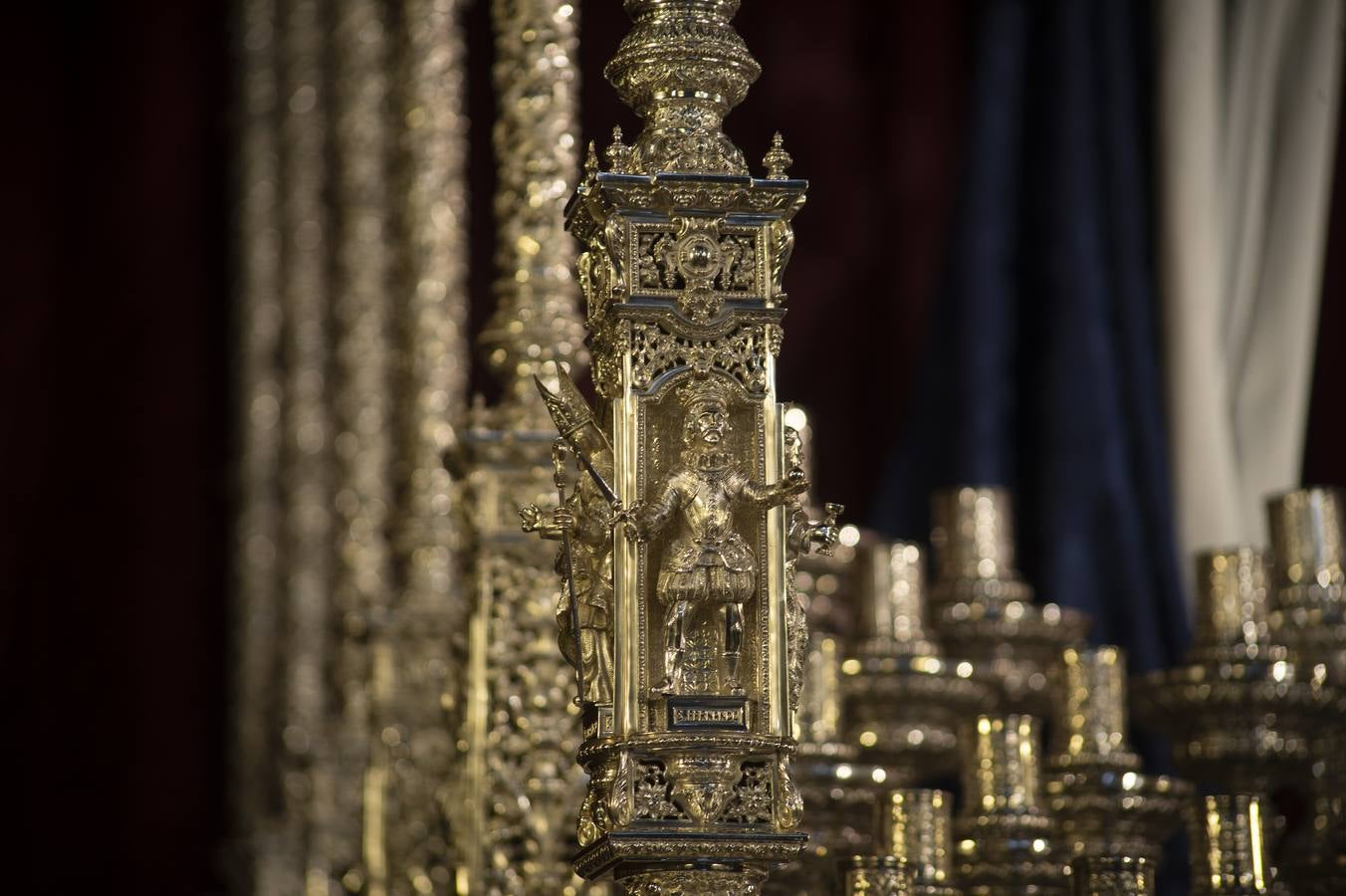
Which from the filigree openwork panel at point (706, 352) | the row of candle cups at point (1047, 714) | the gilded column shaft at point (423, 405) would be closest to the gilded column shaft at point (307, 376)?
the gilded column shaft at point (423, 405)

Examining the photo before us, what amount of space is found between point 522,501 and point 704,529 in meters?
2.56

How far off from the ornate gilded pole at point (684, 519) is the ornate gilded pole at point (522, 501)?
192 cm

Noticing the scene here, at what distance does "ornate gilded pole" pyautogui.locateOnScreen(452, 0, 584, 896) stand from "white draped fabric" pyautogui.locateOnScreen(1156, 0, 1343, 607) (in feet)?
12.6

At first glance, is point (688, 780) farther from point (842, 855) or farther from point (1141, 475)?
point (1141, 475)

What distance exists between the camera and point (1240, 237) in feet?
38.7

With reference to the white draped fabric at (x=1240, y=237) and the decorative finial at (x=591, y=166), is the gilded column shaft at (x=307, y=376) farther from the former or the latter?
the decorative finial at (x=591, y=166)

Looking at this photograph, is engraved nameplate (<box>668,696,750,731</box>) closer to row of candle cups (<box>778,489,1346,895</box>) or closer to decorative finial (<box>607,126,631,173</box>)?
row of candle cups (<box>778,489,1346,895</box>)

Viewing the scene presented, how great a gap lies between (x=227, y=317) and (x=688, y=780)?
12343 millimetres

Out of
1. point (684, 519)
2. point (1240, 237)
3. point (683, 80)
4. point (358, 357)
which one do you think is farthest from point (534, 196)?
point (358, 357)

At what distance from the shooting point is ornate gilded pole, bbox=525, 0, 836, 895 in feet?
18.5

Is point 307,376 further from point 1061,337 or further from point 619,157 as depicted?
point 619,157

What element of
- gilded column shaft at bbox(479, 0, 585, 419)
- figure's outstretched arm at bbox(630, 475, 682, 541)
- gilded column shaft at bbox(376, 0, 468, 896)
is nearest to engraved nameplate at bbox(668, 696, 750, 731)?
figure's outstretched arm at bbox(630, 475, 682, 541)

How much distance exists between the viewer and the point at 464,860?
8086 millimetres

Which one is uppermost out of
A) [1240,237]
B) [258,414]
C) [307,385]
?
[307,385]
